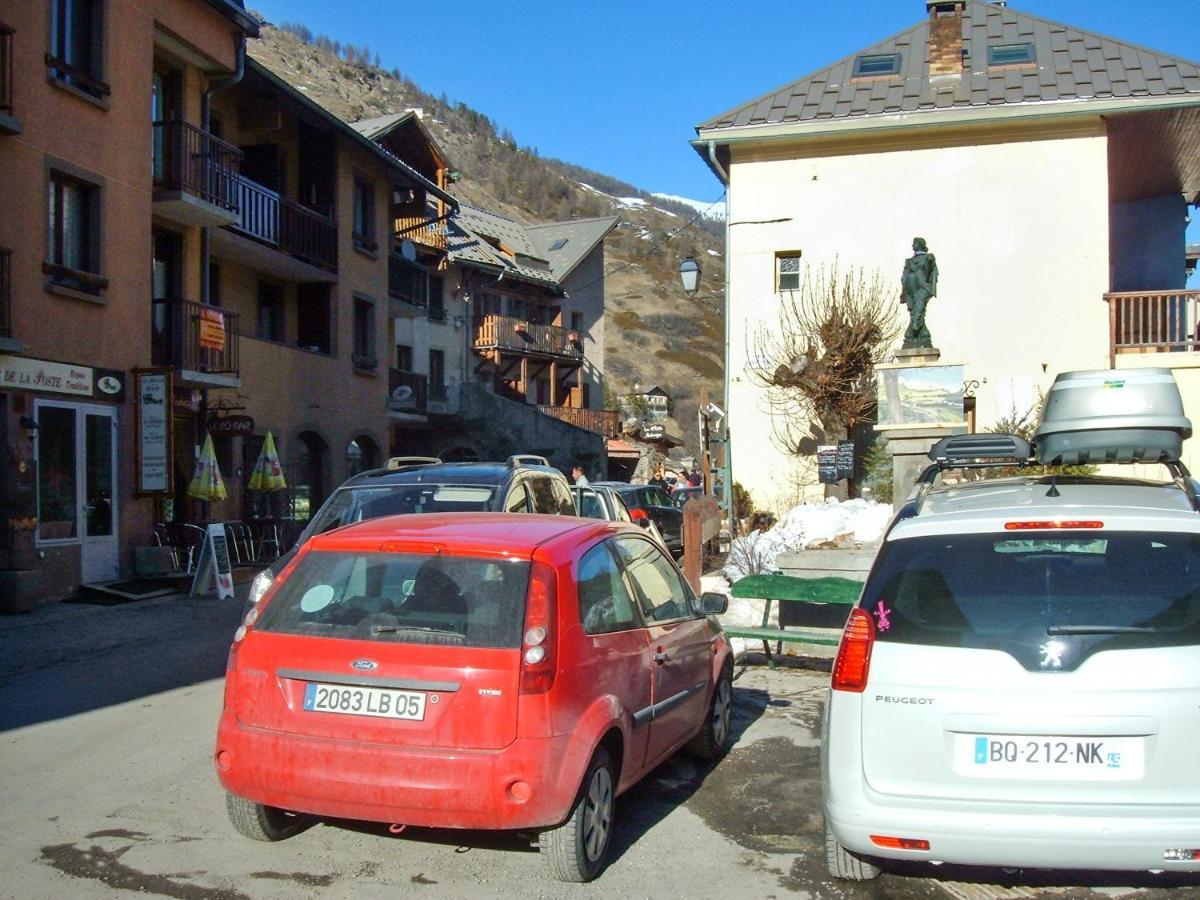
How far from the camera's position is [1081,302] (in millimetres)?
22453

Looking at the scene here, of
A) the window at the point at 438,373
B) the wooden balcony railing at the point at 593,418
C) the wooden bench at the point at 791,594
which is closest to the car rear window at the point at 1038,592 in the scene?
the wooden bench at the point at 791,594

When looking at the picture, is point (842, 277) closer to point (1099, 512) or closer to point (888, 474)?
point (888, 474)

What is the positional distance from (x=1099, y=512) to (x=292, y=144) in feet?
75.7

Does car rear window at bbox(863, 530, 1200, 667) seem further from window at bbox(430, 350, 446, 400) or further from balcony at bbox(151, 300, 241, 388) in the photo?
window at bbox(430, 350, 446, 400)

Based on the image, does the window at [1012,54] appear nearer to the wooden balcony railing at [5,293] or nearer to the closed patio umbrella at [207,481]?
the closed patio umbrella at [207,481]

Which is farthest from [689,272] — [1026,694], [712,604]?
[1026,694]

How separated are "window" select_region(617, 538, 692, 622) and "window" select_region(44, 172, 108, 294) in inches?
460

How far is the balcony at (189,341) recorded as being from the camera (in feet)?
60.6

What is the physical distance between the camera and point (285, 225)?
23.0 m

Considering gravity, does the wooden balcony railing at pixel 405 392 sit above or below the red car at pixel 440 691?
above

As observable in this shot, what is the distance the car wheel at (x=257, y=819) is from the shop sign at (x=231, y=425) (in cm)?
1520

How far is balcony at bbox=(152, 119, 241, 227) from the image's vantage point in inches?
709

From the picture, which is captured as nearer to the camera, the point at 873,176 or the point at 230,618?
the point at 230,618

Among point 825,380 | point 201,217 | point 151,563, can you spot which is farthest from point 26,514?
point 825,380
